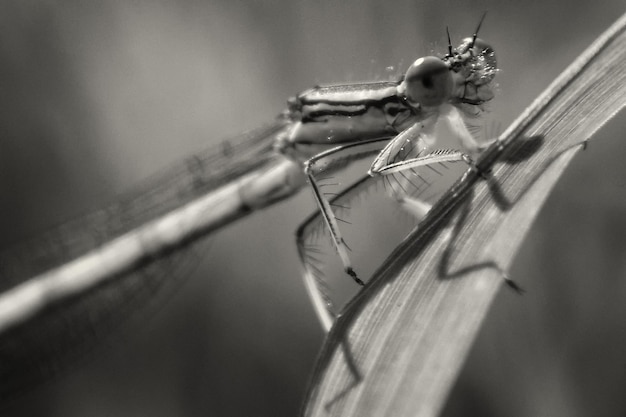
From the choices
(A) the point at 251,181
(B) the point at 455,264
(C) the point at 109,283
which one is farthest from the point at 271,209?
(B) the point at 455,264

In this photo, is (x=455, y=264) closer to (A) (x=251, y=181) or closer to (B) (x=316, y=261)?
(B) (x=316, y=261)

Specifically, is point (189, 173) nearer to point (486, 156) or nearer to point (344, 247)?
point (344, 247)

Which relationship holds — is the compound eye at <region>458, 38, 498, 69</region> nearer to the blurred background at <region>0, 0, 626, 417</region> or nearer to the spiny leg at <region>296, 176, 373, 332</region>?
the blurred background at <region>0, 0, 626, 417</region>

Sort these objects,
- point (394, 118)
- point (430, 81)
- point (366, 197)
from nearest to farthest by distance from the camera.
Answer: point (430, 81)
point (394, 118)
point (366, 197)

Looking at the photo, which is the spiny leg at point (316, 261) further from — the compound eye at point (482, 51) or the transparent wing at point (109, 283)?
the transparent wing at point (109, 283)

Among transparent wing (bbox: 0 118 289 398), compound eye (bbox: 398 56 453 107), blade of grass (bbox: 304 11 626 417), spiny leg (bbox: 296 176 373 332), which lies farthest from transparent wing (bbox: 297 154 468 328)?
transparent wing (bbox: 0 118 289 398)

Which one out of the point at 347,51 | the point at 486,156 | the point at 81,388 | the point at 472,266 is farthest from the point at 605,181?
the point at 81,388
